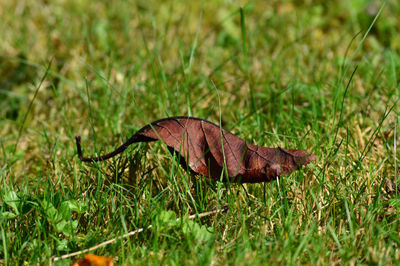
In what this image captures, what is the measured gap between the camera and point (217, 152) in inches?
84.9

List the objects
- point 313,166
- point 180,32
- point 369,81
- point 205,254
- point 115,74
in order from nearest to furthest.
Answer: point 205,254, point 313,166, point 369,81, point 115,74, point 180,32

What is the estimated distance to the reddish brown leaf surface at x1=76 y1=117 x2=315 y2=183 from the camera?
209 cm

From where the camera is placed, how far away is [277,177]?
6.84ft

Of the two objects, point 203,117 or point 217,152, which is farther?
point 203,117

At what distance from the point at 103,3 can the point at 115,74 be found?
1.18 metres

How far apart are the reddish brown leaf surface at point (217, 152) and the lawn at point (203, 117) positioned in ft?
0.29

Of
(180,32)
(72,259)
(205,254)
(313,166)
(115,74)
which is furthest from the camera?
(180,32)

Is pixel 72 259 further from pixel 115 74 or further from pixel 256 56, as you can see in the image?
pixel 256 56

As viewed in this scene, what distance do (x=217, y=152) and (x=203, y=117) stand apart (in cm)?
101

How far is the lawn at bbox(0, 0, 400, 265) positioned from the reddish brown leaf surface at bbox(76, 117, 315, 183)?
89mm

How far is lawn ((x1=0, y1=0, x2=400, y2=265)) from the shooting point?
201cm

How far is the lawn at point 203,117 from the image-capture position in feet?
6.60

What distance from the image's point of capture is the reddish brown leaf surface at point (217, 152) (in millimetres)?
2086

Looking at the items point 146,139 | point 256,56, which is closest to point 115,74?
point 256,56
